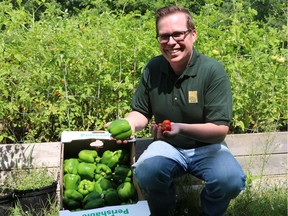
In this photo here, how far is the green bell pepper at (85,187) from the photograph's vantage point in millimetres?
3156

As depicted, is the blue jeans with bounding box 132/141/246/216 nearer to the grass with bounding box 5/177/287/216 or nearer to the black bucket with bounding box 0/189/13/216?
the grass with bounding box 5/177/287/216

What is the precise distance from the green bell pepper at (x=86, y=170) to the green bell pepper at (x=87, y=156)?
36mm

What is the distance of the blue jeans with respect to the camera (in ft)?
8.62

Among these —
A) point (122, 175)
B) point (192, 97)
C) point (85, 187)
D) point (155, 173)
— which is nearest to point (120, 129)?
point (155, 173)

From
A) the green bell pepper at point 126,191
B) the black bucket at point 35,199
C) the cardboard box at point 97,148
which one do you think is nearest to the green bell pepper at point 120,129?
the cardboard box at point 97,148

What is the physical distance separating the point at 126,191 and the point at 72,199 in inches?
15.2

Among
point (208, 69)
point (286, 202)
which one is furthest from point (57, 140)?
point (286, 202)

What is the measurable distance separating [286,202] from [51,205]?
179 cm

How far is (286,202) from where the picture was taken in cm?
332

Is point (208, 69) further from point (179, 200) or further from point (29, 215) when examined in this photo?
point (29, 215)

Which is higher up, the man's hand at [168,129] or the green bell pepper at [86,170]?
the man's hand at [168,129]

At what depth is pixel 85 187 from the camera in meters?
3.21

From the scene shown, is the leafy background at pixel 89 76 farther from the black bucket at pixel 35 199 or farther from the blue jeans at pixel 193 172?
the blue jeans at pixel 193 172

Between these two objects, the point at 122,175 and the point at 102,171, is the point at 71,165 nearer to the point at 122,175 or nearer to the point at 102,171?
the point at 102,171
